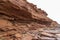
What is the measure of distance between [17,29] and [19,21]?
1.42 metres

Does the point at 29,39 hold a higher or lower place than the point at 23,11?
lower

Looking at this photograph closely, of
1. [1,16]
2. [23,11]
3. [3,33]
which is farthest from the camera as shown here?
[23,11]

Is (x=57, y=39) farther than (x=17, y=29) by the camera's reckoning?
Yes

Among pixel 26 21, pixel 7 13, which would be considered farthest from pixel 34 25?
pixel 7 13

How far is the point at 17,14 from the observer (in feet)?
52.3

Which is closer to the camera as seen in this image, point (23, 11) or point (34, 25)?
point (23, 11)

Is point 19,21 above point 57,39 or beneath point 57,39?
above

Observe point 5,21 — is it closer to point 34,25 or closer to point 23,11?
point 23,11

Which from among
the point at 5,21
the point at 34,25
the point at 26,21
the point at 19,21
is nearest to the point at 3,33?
the point at 5,21

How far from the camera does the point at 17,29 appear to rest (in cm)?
1548

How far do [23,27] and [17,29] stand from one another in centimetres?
161

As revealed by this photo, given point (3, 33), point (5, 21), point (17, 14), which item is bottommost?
point (3, 33)

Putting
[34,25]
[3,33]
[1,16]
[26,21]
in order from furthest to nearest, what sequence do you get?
[34,25] → [26,21] → [1,16] → [3,33]

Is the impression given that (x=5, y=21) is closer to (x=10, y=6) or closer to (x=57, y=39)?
(x=10, y=6)
